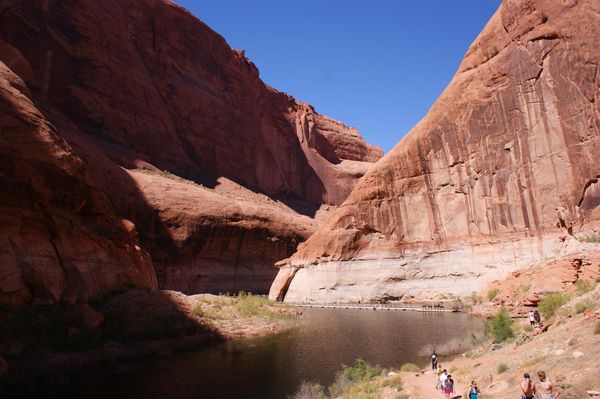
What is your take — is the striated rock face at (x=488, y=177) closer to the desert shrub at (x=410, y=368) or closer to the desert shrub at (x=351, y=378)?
the desert shrub at (x=410, y=368)

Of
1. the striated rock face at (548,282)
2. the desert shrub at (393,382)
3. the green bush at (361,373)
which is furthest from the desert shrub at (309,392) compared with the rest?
the striated rock face at (548,282)

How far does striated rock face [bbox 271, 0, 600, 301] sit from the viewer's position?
102ft

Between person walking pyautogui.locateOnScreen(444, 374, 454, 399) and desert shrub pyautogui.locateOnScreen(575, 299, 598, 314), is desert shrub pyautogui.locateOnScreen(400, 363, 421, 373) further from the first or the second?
desert shrub pyautogui.locateOnScreen(575, 299, 598, 314)

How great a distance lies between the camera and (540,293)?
22.7 meters

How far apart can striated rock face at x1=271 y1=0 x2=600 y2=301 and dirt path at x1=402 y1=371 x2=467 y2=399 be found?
810 inches

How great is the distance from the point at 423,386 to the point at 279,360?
7.72 metres

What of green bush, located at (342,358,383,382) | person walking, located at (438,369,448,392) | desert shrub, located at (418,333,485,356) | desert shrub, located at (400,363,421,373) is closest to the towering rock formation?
green bush, located at (342,358,383,382)

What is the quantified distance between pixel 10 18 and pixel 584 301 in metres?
67.0

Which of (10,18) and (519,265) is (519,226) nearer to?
(519,265)

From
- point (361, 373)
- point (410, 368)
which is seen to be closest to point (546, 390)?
point (361, 373)

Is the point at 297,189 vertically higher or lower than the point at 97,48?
lower

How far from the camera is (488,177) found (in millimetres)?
36406

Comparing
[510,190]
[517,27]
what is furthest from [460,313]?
[517,27]

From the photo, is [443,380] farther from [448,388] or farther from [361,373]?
[361,373]
